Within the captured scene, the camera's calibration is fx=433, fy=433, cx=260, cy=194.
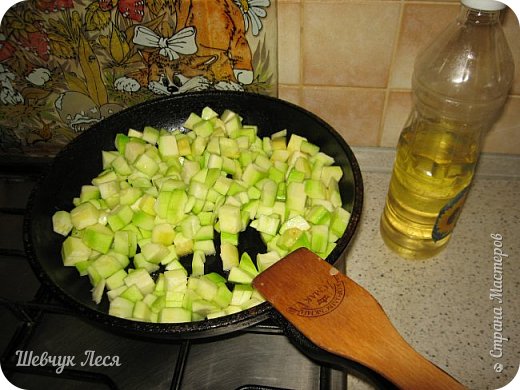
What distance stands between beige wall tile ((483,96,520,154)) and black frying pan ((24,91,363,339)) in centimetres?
43

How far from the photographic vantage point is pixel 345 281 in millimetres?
759

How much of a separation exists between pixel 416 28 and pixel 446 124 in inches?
8.9

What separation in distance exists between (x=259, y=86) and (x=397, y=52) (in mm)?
343

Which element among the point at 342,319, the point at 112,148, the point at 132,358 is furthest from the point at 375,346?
the point at 112,148

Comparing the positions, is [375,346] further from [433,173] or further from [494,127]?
[494,127]

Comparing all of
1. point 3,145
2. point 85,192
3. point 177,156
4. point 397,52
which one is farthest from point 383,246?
point 3,145

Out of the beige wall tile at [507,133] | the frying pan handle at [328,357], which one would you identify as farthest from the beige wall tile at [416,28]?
the frying pan handle at [328,357]

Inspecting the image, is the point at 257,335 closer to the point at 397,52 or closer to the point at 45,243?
the point at 45,243

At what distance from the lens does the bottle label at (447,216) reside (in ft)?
2.82

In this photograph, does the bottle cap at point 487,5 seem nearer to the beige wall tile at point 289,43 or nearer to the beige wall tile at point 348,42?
the beige wall tile at point 348,42

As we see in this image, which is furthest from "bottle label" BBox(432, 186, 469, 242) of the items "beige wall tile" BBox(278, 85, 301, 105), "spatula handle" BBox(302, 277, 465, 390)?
"beige wall tile" BBox(278, 85, 301, 105)

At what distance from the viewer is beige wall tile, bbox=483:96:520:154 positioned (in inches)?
41.4

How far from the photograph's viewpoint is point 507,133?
112 cm

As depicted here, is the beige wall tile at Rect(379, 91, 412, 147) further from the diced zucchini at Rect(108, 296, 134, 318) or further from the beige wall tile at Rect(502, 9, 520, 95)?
the diced zucchini at Rect(108, 296, 134, 318)
